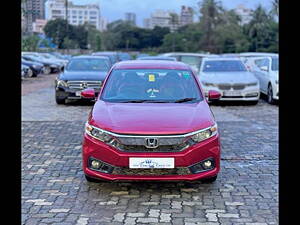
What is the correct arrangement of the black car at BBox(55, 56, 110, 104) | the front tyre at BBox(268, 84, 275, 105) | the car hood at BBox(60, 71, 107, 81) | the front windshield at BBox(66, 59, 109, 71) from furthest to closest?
the front windshield at BBox(66, 59, 109, 71) < the front tyre at BBox(268, 84, 275, 105) < the car hood at BBox(60, 71, 107, 81) < the black car at BBox(55, 56, 110, 104)

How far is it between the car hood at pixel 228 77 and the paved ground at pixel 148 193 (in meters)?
5.58

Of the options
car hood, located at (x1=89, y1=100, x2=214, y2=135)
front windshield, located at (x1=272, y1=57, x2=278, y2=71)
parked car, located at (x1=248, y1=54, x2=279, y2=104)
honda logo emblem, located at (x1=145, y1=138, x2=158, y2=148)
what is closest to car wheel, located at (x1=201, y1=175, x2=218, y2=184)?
car hood, located at (x1=89, y1=100, x2=214, y2=135)

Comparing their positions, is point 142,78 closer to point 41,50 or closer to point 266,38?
point 41,50

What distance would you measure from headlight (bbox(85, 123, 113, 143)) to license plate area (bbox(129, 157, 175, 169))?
377 mm

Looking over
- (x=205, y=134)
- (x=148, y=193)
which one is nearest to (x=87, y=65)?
(x=148, y=193)

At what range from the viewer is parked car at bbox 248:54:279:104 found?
45.1 feet

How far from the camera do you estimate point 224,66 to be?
50.0ft

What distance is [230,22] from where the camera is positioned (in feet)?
210

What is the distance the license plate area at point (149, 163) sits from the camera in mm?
4859

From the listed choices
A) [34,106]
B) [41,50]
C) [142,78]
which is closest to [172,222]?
[142,78]

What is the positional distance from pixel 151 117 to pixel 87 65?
34.1ft

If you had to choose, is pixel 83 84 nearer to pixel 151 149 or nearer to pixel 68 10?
pixel 151 149

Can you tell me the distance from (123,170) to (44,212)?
934 mm

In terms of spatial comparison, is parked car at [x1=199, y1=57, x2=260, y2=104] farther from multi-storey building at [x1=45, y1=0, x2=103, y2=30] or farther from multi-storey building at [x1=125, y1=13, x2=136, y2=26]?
multi-storey building at [x1=125, y1=13, x2=136, y2=26]
